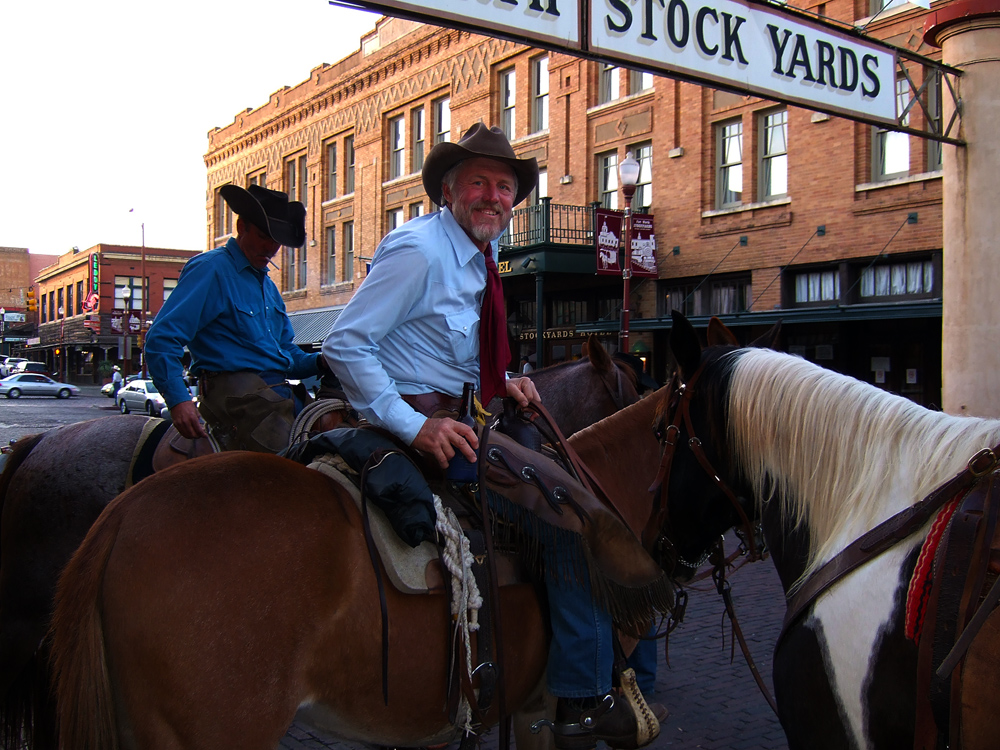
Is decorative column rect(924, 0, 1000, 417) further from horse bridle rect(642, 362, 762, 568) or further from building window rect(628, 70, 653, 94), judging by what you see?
building window rect(628, 70, 653, 94)

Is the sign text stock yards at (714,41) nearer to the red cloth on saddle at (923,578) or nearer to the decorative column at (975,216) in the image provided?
the decorative column at (975,216)

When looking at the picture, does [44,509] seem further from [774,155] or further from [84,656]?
[774,155]

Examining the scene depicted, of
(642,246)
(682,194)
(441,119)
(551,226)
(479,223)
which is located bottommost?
(479,223)

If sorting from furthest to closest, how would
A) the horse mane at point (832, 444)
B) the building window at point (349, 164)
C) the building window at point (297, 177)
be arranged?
the building window at point (297, 177) → the building window at point (349, 164) → the horse mane at point (832, 444)

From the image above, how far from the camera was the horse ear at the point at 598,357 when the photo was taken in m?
5.18

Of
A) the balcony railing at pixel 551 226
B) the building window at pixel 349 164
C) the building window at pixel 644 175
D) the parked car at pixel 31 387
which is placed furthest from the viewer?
the parked car at pixel 31 387

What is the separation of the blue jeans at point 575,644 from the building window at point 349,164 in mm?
28087

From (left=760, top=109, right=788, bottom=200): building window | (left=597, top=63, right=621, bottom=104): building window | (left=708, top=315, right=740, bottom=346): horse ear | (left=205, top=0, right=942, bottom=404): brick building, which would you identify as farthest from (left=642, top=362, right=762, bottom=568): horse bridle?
(left=597, top=63, right=621, bottom=104): building window

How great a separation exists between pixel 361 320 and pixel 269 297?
2.00 meters

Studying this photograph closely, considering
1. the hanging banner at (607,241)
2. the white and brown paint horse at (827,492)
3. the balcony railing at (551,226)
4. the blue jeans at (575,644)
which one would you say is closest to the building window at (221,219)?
the balcony railing at (551,226)

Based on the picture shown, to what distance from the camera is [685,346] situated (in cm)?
281

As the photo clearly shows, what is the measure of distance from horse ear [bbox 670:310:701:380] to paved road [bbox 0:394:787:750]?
74.3 inches

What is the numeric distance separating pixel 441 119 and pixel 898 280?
15.5 meters

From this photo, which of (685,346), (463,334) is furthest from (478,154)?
(685,346)
